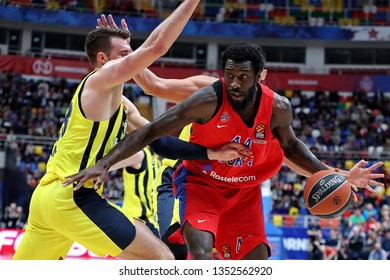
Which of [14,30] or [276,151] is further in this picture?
[14,30]

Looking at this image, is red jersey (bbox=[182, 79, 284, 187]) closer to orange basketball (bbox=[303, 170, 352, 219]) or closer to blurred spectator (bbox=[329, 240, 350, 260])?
orange basketball (bbox=[303, 170, 352, 219])

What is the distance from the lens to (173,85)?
5227 mm

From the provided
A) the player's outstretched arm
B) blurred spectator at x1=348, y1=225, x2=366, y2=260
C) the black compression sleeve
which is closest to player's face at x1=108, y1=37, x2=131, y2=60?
the player's outstretched arm

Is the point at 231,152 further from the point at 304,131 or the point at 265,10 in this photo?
the point at 265,10

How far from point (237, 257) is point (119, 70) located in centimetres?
183

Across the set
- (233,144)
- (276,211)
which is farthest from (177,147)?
(276,211)

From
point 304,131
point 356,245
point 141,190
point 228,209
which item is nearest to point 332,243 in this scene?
point 356,245

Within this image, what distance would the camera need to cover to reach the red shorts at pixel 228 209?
191 inches

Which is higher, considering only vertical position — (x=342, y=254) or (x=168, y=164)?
(x=168, y=164)

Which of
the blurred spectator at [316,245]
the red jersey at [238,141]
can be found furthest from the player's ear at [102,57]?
the blurred spectator at [316,245]

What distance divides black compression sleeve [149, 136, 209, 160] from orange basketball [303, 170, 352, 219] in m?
0.88

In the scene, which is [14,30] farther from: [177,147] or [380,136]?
[177,147]

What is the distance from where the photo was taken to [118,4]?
27.8 metres

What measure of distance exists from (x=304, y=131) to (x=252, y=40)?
611 cm
